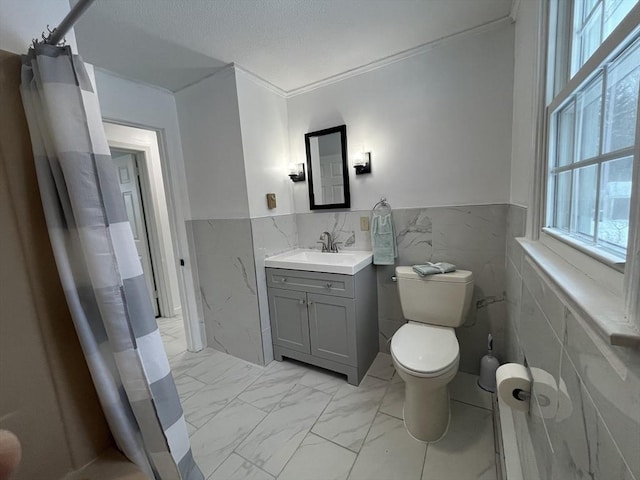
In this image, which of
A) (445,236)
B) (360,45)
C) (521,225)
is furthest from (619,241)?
(360,45)

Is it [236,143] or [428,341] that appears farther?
[236,143]

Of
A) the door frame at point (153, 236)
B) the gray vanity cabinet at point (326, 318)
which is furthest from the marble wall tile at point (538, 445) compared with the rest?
the door frame at point (153, 236)

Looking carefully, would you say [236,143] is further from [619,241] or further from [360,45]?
[619,241]

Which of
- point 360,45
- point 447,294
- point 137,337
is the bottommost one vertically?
point 447,294

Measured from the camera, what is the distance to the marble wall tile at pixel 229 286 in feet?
6.88

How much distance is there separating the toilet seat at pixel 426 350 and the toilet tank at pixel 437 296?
7 centimetres

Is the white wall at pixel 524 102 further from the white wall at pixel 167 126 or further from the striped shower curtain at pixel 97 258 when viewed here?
A: the white wall at pixel 167 126

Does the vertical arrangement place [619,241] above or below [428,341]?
above

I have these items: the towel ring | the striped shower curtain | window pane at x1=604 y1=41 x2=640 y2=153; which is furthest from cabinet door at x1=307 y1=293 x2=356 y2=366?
window pane at x1=604 y1=41 x2=640 y2=153

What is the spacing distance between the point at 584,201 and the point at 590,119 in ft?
0.79

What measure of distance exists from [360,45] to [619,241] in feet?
5.90

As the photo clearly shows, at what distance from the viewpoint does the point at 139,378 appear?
0.82 metres

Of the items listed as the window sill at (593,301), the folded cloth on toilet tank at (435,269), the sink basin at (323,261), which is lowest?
the folded cloth on toilet tank at (435,269)

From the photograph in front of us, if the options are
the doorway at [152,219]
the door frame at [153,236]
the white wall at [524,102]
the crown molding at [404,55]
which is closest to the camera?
the white wall at [524,102]
